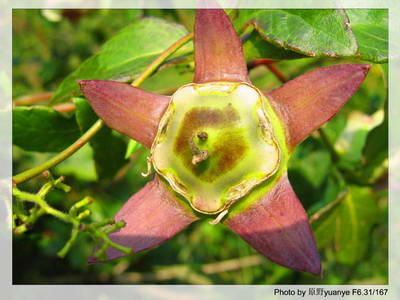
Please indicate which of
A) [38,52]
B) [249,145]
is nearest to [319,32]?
[249,145]

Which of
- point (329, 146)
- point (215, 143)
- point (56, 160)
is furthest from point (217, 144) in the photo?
point (329, 146)

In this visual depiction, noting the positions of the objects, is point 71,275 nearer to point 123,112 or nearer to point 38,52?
point 38,52

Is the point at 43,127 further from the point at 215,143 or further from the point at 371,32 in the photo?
the point at 371,32

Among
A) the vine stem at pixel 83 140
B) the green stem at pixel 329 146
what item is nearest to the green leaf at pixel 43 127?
the vine stem at pixel 83 140

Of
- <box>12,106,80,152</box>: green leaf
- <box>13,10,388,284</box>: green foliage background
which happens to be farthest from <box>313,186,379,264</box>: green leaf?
<box>12,106,80,152</box>: green leaf

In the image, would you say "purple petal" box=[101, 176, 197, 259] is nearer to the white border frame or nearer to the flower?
the flower
